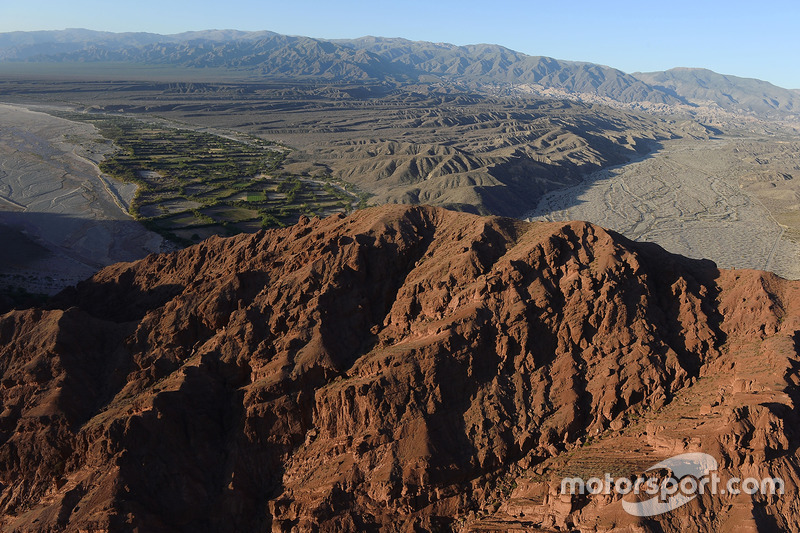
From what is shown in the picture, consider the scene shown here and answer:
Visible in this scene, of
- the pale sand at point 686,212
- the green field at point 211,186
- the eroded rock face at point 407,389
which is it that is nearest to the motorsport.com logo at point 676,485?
the eroded rock face at point 407,389

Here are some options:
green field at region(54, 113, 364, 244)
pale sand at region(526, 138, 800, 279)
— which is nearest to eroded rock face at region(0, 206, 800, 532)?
green field at region(54, 113, 364, 244)

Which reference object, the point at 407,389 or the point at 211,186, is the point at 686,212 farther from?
the point at 407,389

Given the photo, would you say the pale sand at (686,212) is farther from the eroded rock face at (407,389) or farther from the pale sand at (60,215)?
the pale sand at (60,215)

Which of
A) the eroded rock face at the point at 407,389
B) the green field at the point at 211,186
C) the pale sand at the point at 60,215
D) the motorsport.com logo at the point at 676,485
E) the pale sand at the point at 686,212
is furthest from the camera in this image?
the green field at the point at 211,186

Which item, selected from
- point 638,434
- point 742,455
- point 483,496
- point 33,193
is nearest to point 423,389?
point 483,496

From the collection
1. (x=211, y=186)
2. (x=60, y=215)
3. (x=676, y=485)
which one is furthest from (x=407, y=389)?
(x=211, y=186)

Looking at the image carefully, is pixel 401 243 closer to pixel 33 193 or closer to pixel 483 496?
pixel 483 496

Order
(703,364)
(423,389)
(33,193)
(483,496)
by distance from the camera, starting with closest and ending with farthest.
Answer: (483,496) → (423,389) → (703,364) → (33,193)
